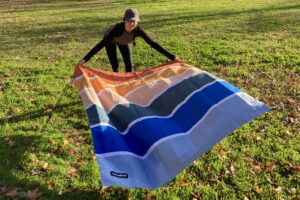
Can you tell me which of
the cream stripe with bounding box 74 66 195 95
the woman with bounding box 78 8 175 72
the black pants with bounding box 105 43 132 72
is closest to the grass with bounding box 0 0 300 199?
the cream stripe with bounding box 74 66 195 95

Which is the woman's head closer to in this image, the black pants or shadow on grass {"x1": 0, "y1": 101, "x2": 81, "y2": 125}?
the black pants

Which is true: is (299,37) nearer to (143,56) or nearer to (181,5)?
(143,56)

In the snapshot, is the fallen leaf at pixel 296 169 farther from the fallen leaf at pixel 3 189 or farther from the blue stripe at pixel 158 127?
the fallen leaf at pixel 3 189

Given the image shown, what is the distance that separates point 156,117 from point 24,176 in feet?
7.32

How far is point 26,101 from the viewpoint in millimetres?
8750

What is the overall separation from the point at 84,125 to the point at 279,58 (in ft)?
21.3

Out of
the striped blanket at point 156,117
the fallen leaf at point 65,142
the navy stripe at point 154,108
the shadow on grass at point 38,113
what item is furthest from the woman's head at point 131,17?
the shadow on grass at point 38,113

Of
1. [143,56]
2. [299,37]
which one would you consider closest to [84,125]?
[143,56]

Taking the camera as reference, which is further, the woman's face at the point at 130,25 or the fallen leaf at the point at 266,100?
the fallen leaf at the point at 266,100

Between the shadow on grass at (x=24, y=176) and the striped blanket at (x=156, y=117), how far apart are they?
82cm

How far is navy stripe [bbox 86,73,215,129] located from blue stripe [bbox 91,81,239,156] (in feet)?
0.56

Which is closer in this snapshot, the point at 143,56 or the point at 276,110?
the point at 276,110

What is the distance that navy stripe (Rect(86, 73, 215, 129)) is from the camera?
582cm

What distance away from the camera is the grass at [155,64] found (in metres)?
5.79
